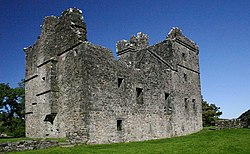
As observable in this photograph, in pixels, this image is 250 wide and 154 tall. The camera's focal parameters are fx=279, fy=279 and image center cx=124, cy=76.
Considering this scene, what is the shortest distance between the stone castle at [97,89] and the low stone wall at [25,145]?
5.26 feet

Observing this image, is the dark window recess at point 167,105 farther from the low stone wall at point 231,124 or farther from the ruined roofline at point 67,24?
the ruined roofline at point 67,24

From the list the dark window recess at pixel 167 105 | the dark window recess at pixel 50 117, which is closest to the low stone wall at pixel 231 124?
the dark window recess at pixel 167 105

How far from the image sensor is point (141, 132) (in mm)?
20969

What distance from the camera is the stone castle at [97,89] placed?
17453 millimetres

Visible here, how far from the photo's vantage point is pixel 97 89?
17.7 meters

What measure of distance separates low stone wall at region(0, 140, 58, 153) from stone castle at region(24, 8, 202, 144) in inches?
63.1

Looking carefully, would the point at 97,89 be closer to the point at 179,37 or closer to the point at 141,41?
the point at 141,41

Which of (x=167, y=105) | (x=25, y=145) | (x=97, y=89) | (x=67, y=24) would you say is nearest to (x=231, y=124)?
(x=167, y=105)

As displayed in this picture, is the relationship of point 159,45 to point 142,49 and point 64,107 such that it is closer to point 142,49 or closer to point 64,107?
point 142,49

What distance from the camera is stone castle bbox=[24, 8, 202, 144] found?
57.3 ft

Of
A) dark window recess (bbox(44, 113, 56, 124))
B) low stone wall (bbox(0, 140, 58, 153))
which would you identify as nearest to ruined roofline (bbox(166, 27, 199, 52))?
dark window recess (bbox(44, 113, 56, 124))

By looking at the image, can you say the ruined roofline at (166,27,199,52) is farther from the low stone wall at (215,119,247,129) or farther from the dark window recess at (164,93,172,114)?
the low stone wall at (215,119,247,129)

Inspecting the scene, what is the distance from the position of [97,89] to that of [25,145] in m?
5.42

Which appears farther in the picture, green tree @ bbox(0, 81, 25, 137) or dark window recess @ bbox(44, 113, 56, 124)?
green tree @ bbox(0, 81, 25, 137)
